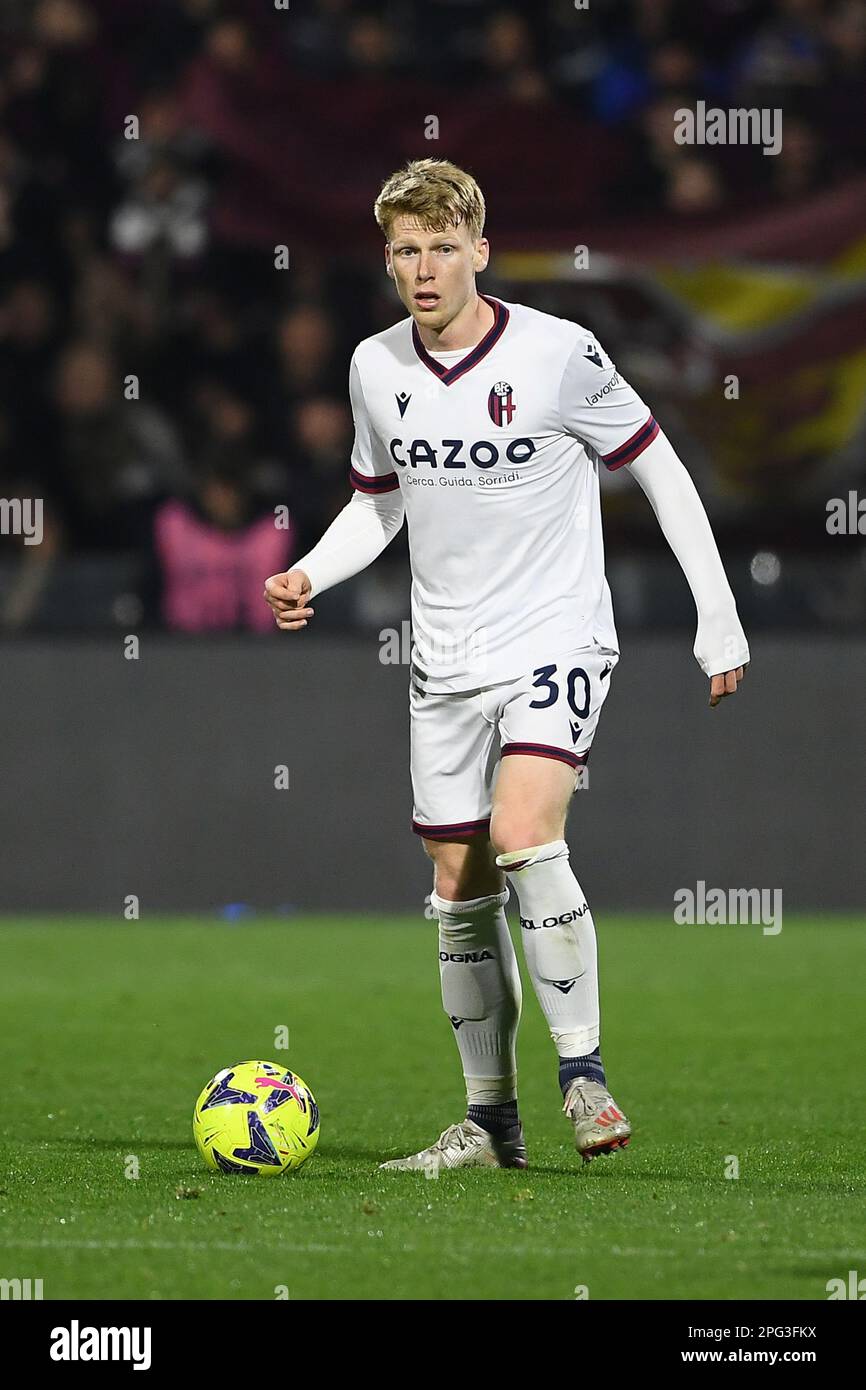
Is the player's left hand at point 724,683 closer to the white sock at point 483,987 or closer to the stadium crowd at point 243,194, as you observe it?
the white sock at point 483,987

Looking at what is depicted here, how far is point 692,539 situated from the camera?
5.76 m

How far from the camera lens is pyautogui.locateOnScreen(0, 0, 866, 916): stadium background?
1235 cm

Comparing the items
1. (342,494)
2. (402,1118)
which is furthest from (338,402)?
(402,1118)

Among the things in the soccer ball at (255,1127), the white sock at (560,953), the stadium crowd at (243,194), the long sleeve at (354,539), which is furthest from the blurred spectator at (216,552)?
the white sock at (560,953)

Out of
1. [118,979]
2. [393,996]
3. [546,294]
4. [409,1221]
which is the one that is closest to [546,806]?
[409,1221]

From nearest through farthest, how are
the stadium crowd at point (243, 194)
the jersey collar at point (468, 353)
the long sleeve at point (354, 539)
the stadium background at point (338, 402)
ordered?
the jersey collar at point (468, 353) → the long sleeve at point (354, 539) → the stadium background at point (338, 402) → the stadium crowd at point (243, 194)

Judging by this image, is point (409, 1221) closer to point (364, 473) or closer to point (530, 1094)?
point (364, 473)

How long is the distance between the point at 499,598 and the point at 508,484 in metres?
0.28

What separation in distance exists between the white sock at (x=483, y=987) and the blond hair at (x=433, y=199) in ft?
5.44

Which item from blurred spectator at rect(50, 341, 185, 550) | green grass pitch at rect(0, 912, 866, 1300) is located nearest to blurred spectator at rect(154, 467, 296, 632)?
blurred spectator at rect(50, 341, 185, 550)

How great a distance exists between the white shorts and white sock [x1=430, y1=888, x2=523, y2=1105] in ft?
0.74
